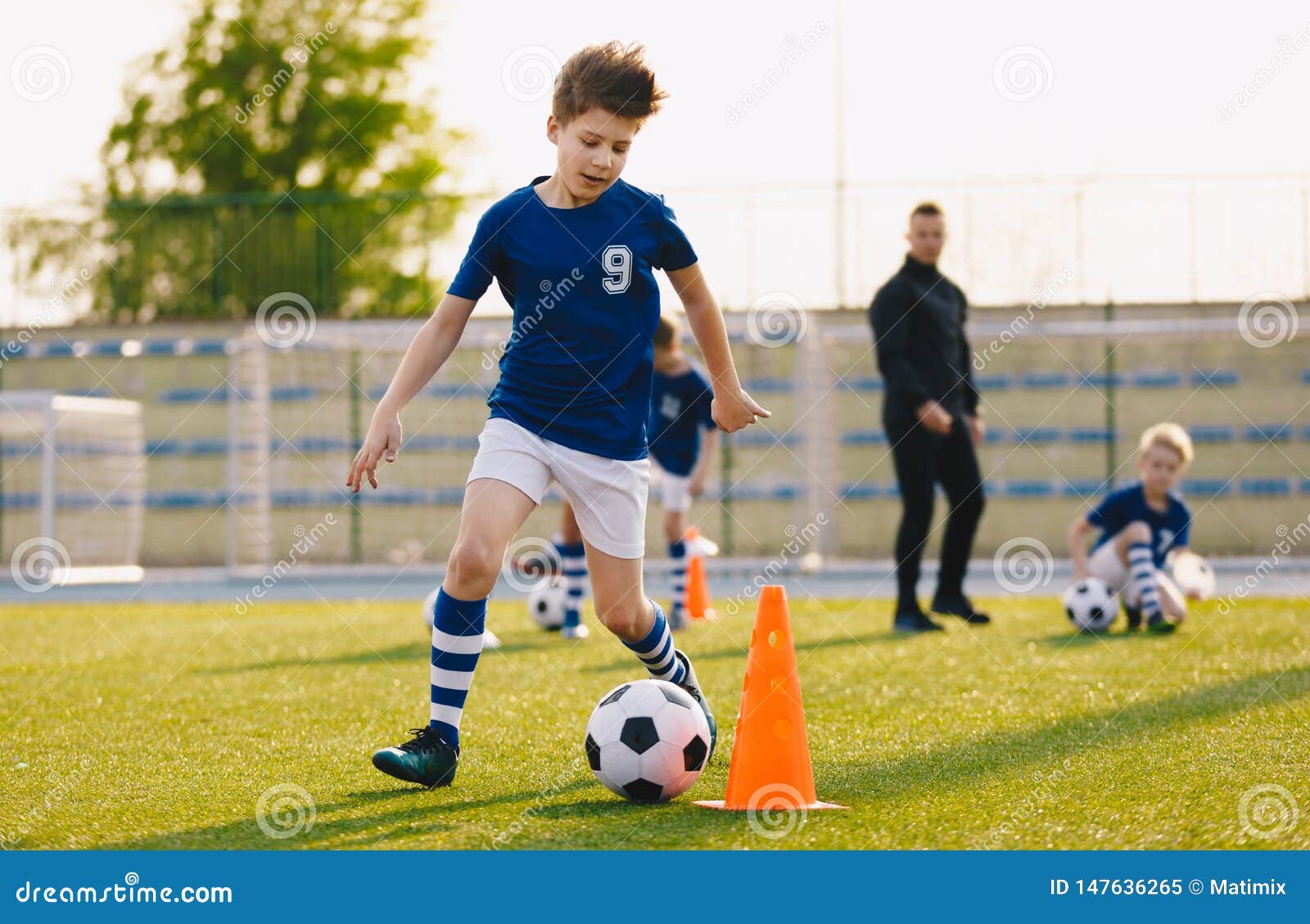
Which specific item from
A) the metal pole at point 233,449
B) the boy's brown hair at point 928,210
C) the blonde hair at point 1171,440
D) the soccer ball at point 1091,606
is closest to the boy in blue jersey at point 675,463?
the boy's brown hair at point 928,210

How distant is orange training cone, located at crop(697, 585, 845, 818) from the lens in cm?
342

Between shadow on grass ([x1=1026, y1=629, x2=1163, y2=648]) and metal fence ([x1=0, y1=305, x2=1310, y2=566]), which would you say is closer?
shadow on grass ([x1=1026, y1=629, x2=1163, y2=648])

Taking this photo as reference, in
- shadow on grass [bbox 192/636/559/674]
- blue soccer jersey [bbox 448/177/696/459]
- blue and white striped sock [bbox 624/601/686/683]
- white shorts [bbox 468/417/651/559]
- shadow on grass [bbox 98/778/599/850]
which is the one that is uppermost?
blue soccer jersey [bbox 448/177/696/459]

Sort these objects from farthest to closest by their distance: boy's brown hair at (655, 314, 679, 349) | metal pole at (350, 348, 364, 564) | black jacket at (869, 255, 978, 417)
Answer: metal pole at (350, 348, 364, 564), boy's brown hair at (655, 314, 679, 349), black jacket at (869, 255, 978, 417)

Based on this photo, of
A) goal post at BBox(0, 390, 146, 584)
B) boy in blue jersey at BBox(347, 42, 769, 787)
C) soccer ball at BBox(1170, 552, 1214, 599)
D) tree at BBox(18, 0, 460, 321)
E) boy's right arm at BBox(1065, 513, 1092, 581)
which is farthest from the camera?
tree at BBox(18, 0, 460, 321)

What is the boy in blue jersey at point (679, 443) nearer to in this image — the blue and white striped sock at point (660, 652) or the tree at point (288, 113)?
the blue and white striped sock at point (660, 652)

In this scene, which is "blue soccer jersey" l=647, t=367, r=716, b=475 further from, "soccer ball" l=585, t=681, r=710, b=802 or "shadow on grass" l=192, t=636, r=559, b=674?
"soccer ball" l=585, t=681, r=710, b=802

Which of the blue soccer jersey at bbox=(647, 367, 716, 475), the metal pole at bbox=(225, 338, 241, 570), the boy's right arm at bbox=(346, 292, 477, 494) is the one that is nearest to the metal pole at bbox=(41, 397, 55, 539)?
the metal pole at bbox=(225, 338, 241, 570)

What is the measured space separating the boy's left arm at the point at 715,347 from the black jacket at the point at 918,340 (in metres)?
3.89

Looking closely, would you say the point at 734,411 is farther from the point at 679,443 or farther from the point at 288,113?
the point at 288,113

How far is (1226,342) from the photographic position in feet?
55.4

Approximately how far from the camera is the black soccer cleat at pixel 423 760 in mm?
3666

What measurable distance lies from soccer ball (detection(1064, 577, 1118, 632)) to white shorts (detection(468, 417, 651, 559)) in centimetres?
488
